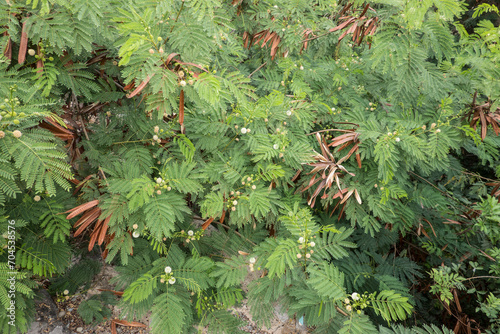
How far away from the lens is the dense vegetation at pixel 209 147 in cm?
139

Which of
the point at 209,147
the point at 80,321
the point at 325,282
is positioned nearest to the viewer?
the point at 325,282

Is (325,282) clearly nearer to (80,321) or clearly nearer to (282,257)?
(282,257)

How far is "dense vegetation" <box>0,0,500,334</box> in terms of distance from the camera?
4.57ft

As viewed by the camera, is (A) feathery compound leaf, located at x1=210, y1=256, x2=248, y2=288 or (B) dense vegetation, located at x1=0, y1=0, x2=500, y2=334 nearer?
(B) dense vegetation, located at x1=0, y1=0, x2=500, y2=334

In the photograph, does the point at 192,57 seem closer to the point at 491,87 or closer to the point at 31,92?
the point at 31,92

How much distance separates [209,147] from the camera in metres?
1.97

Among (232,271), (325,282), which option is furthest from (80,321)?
(325,282)

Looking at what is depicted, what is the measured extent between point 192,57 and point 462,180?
143 inches

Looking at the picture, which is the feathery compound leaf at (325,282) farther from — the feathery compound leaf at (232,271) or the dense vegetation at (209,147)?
the feathery compound leaf at (232,271)

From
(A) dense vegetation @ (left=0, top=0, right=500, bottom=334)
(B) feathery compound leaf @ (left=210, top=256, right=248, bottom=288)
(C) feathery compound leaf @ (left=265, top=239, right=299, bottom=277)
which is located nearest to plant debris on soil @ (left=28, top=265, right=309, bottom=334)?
(A) dense vegetation @ (left=0, top=0, right=500, bottom=334)

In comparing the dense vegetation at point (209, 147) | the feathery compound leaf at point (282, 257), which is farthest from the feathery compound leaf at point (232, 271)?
the feathery compound leaf at point (282, 257)

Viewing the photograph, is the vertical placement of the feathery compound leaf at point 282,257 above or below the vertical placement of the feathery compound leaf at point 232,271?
above

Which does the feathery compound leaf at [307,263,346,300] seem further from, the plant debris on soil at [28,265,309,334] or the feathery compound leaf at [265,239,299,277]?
the plant debris on soil at [28,265,309,334]

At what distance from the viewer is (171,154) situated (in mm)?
1929
